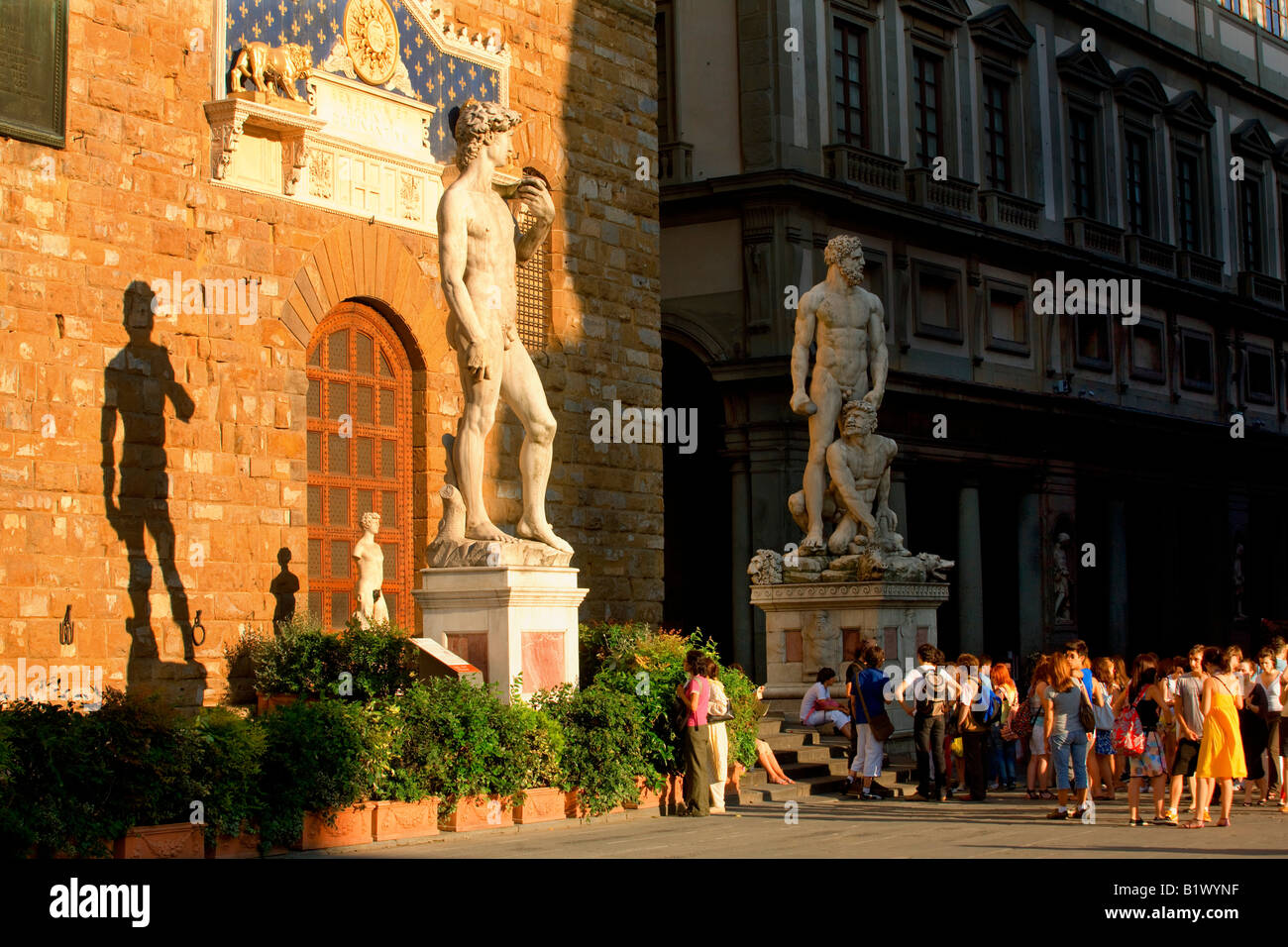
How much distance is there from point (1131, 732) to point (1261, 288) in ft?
105

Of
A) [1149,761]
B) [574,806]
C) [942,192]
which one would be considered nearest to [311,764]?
[574,806]

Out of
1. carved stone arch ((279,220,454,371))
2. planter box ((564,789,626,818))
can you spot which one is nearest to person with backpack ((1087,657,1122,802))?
planter box ((564,789,626,818))

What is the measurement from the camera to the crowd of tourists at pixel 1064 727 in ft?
50.1

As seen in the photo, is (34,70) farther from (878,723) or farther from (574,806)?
(878,723)

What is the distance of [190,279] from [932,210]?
20394 mm

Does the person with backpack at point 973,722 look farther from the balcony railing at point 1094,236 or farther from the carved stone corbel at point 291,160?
the balcony railing at point 1094,236

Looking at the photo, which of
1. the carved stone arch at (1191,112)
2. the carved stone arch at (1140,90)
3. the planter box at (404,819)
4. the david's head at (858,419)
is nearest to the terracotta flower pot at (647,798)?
the planter box at (404,819)

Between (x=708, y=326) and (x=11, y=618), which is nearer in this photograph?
(x=11, y=618)

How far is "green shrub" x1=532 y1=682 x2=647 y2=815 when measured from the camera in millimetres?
14398

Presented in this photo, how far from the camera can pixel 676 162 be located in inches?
1273

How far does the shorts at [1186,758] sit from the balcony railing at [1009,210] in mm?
22224
